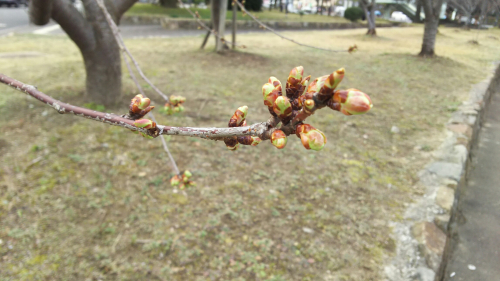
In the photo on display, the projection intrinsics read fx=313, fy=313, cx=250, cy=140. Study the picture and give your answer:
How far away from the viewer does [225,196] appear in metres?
3.24

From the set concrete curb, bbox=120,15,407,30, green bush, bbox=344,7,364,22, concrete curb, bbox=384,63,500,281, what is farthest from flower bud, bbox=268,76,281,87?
green bush, bbox=344,7,364,22

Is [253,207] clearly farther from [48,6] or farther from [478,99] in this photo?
[478,99]

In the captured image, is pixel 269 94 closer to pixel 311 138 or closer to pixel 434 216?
pixel 311 138

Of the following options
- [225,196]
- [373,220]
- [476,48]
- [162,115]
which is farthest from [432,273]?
[476,48]

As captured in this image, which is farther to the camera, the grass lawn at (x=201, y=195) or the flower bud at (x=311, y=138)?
the grass lawn at (x=201, y=195)

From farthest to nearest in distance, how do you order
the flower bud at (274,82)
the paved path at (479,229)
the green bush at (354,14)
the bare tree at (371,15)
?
1. the green bush at (354,14)
2. the bare tree at (371,15)
3. the paved path at (479,229)
4. the flower bud at (274,82)

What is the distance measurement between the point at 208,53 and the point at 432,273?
7.69m

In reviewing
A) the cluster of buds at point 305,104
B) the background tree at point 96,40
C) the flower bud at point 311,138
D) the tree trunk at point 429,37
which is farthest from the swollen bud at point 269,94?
the tree trunk at point 429,37

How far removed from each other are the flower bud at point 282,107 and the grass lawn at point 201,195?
2.07m

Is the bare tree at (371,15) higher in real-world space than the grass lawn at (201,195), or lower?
higher

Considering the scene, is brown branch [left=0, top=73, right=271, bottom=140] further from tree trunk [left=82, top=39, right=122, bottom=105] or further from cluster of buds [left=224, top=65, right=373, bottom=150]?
tree trunk [left=82, top=39, right=122, bottom=105]

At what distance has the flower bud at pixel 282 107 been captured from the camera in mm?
662

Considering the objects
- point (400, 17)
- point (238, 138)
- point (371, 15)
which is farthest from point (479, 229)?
point (400, 17)

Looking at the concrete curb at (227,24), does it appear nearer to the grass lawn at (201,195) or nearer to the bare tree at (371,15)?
the bare tree at (371,15)
